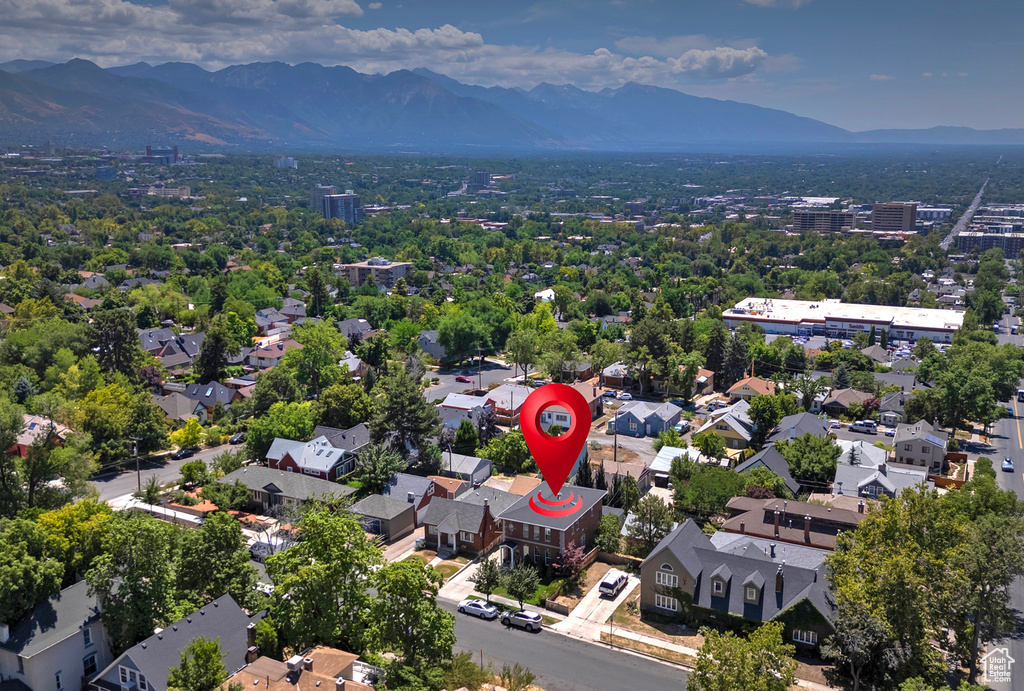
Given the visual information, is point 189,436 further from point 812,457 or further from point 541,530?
point 812,457

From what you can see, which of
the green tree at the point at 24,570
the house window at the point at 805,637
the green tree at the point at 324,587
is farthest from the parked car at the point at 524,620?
the green tree at the point at 24,570

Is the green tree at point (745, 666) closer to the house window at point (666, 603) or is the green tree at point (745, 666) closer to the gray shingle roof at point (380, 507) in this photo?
the house window at point (666, 603)

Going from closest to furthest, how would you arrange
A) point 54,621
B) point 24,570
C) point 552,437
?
point 552,437
point 24,570
point 54,621

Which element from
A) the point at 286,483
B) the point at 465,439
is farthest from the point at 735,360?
the point at 286,483

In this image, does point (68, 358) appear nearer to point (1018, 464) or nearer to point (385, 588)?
point (385, 588)

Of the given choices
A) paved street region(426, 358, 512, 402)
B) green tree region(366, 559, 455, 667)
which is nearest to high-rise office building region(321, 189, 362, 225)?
paved street region(426, 358, 512, 402)

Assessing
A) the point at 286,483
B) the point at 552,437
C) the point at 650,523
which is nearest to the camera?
the point at 552,437

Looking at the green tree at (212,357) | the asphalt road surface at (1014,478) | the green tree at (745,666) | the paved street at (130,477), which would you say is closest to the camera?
the green tree at (745,666)
